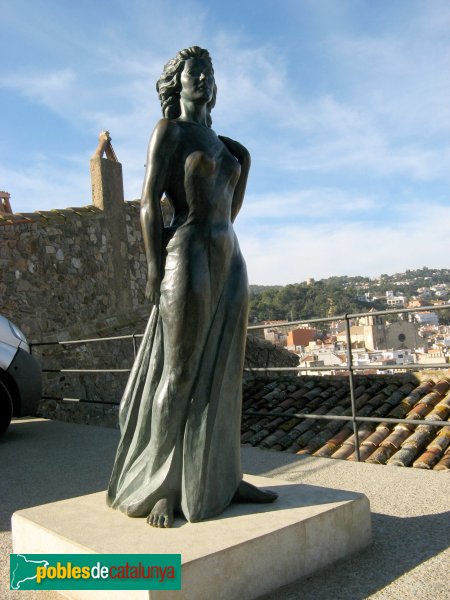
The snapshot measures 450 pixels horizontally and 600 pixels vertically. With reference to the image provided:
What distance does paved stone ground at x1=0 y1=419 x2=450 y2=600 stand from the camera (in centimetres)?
232

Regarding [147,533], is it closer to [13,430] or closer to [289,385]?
[13,430]

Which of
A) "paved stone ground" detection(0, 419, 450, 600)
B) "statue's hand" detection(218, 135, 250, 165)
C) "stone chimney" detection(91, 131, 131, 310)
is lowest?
"paved stone ground" detection(0, 419, 450, 600)

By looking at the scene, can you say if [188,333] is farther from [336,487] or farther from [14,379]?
[14,379]

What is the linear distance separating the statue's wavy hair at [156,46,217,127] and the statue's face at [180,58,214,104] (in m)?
0.03

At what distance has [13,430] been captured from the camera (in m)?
6.82

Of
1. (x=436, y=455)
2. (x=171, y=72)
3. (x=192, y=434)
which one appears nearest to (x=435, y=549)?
(x=192, y=434)

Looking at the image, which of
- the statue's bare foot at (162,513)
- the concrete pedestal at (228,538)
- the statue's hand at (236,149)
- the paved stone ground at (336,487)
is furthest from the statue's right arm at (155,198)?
the paved stone ground at (336,487)

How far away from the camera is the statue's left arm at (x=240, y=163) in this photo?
2930 mm

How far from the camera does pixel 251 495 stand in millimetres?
2740

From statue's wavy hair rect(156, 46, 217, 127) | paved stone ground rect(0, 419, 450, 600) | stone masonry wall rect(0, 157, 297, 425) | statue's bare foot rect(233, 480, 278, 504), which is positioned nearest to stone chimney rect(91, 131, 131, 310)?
stone masonry wall rect(0, 157, 297, 425)

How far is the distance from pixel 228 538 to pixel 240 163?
1.68m

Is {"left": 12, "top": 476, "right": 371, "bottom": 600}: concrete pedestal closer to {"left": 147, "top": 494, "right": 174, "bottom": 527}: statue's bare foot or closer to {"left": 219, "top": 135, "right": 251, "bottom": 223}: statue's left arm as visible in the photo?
{"left": 147, "top": 494, "right": 174, "bottom": 527}: statue's bare foot

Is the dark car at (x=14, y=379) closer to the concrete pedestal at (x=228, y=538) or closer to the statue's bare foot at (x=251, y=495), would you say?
the concrete pedestal at (x=228, y=538)

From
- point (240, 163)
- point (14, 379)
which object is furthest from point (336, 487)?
point (14, 379)
